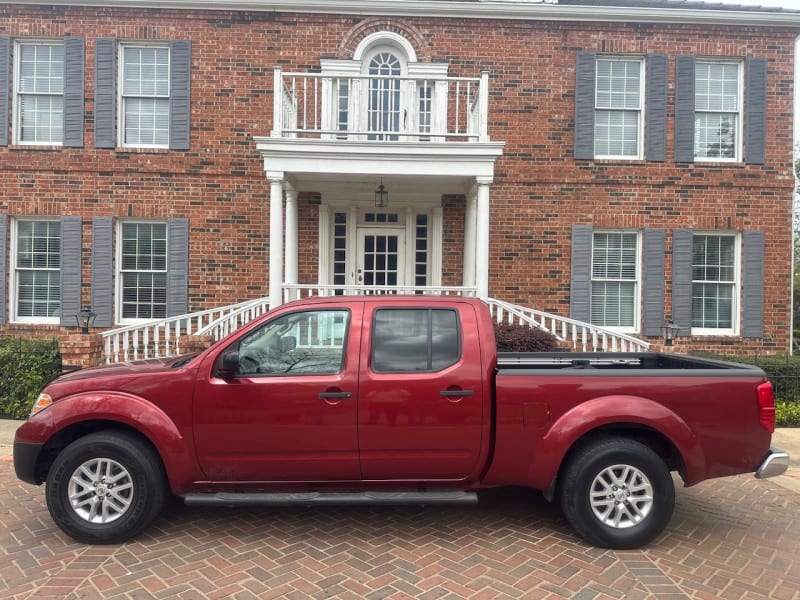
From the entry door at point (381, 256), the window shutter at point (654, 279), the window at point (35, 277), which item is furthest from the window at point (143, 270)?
the window shutter at point (654, 279)

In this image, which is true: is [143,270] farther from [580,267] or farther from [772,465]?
[772,465]

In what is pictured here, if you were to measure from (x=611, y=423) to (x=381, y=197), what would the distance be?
6.49 m

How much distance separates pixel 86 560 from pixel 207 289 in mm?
6840

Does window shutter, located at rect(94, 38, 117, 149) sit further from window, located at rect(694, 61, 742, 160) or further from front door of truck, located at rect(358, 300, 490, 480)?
window, located at rect(694, 61, 742, 160)

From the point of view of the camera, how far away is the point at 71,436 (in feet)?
12.7

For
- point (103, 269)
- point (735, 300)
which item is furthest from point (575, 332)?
point (103, 269)

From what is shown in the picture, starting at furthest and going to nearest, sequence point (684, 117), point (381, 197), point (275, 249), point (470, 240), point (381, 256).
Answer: point (381, 256) → point (684, 117) → point (470, 240) → point (381, 197) → point (275, 249)

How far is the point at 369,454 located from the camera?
3.77m

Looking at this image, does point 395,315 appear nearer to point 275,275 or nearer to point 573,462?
point 573,462

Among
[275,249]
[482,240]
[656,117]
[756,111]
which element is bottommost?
[275,249]

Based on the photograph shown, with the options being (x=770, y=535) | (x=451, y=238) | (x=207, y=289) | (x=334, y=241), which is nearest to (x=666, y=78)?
(x=451, y=238)

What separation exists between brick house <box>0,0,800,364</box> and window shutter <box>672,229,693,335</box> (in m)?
0.04

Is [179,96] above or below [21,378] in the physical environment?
above

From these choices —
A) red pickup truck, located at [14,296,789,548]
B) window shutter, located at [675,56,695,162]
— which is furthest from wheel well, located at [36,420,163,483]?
window shutter, located at [675,56,695,162]
